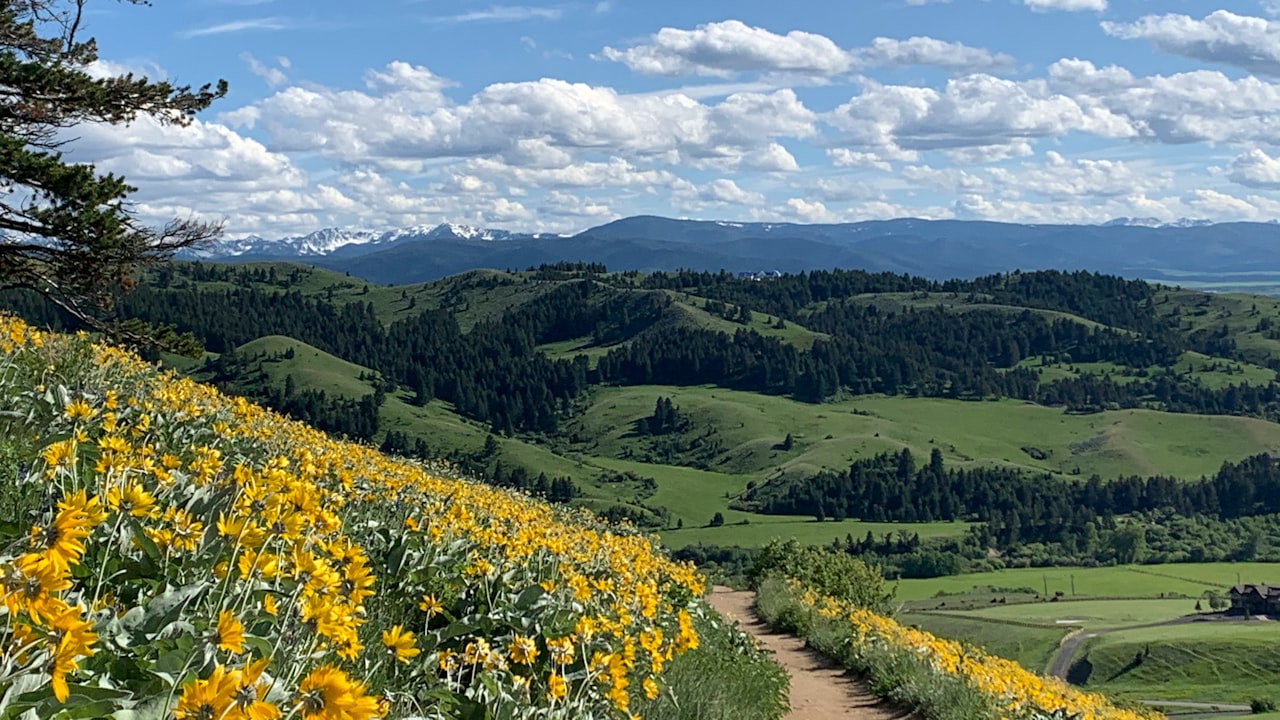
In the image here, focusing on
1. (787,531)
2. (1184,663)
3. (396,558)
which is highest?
(396,558)

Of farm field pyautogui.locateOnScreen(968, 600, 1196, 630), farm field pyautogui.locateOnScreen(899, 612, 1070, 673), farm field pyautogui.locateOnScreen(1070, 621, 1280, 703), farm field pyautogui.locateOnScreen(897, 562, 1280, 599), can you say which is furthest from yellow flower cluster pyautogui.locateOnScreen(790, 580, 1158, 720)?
farm field pyautogui.locateOnScreen(897, 562, 1280, 599)

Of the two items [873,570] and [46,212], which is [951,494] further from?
[46,212]

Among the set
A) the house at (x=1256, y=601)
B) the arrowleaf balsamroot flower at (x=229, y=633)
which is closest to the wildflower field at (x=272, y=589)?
the arrowleaf balsamroot flower at (x=229, y=633)

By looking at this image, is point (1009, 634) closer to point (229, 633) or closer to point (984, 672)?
point (984, 672)

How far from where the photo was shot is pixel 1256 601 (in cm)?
12338

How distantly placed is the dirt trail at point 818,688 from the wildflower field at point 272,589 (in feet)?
9.19

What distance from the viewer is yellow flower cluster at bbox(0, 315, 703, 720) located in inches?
102

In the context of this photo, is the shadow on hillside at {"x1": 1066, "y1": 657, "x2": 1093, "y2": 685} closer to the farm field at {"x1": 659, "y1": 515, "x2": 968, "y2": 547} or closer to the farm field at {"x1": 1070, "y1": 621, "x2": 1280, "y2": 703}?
the farm field at {"x1": 1070, "y1": 621, "x2": 1280, "y2": 703}

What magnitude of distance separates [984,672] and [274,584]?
39.2 ft

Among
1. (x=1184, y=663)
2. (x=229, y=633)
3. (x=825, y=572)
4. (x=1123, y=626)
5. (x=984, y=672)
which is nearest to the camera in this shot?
(x=229, y=633)

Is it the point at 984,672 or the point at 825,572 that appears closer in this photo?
the point at 984,672

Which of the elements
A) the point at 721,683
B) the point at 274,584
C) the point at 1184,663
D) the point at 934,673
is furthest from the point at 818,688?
the point at 1184,663

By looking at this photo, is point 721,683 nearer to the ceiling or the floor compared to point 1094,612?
nearer to the ceiling

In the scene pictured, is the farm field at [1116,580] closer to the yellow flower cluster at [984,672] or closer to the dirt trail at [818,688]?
the dirt trail at [818,688]
